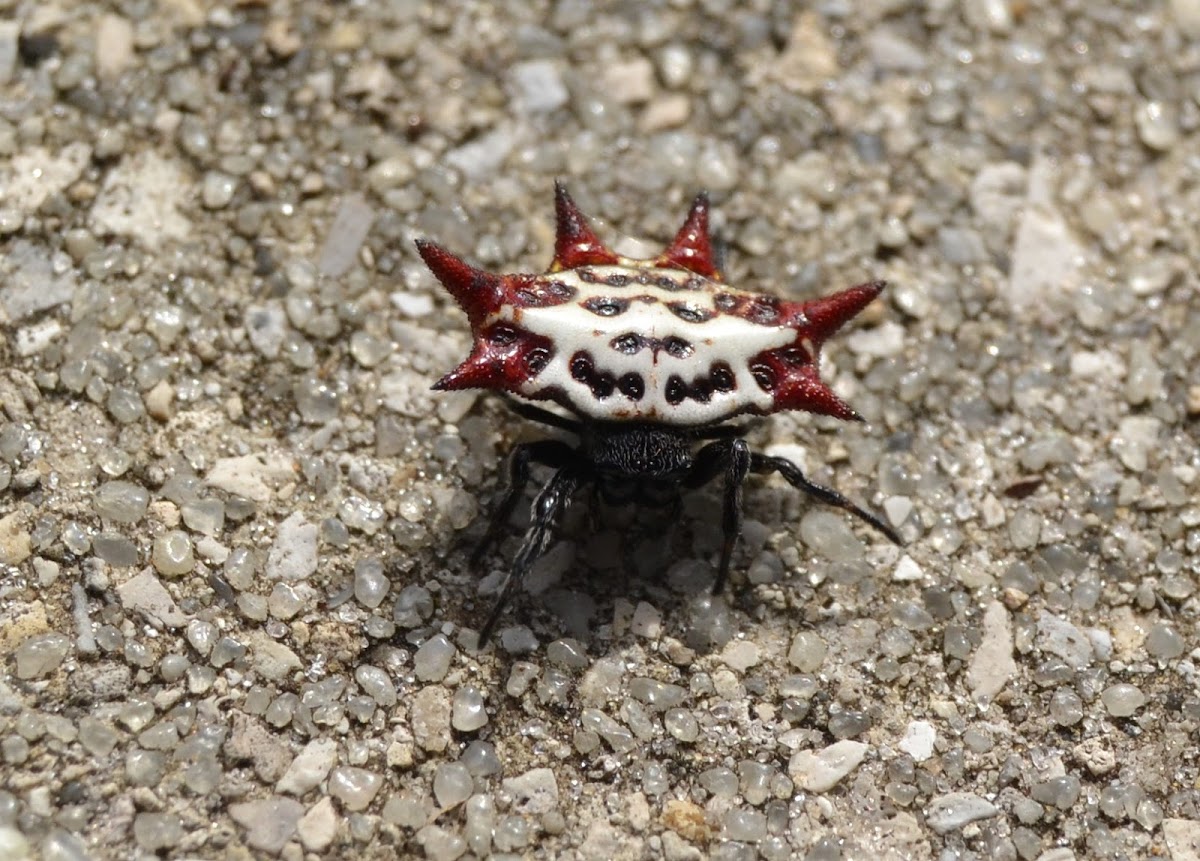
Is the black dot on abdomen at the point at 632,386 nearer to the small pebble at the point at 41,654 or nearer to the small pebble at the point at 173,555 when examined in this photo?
the small pebble at the point at 173,555

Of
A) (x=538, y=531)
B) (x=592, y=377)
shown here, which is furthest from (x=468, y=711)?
(x=592, y=377)

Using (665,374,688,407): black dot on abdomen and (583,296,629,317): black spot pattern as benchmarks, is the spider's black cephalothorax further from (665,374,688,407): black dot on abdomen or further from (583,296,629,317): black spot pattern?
(583,296,629,317): black spot pattern

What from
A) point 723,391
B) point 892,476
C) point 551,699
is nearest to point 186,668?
point 551,699

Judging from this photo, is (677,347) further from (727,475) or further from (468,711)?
(468,711)

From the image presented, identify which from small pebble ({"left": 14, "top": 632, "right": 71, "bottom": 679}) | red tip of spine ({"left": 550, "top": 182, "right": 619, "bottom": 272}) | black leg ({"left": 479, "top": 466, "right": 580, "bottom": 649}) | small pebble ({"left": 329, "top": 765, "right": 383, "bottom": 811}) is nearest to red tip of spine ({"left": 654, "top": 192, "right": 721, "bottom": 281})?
red tip of spine ({"left": 550, "top": 182, "right": 619, "bottom": 272})

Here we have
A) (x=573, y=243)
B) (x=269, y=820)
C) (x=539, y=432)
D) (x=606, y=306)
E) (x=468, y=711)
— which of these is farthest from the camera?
(x=539, y=432)

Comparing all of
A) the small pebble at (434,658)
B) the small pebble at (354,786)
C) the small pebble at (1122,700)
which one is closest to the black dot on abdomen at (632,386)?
the small pebble at (434,658)

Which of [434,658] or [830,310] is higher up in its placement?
[830,310]

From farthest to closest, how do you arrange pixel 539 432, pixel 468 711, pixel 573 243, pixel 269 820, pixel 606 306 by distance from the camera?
pixel 539 432 → pixel 573 243 → pixel 468 711 → pixel 606 306 → pixel 269 820
